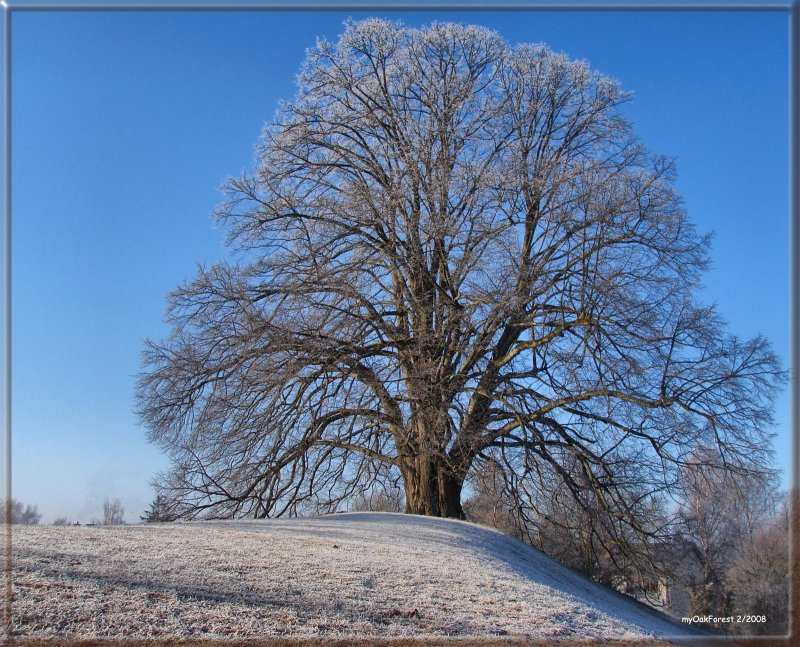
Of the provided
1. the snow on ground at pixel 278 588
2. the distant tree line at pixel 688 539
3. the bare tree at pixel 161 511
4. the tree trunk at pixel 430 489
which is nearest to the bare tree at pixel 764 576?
the distant tree line at pixel 688 539

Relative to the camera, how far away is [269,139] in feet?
61.9

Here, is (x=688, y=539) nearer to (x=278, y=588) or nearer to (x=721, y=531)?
(x=721, y=531)

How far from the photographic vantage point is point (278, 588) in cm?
880

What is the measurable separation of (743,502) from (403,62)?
40.8 ft

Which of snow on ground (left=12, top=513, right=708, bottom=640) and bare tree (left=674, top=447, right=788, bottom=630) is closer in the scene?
snow on ground (left=12, top=513, right=708, bottom=640)

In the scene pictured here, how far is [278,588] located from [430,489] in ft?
30.0

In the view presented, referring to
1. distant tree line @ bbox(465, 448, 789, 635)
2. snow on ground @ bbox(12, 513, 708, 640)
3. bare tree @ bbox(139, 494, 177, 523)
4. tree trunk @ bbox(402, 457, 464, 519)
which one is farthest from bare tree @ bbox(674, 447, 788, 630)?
bare tree @ bbox(139, 494, 177, 523)

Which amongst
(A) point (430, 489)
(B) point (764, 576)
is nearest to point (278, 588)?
(B) point (764, 576)

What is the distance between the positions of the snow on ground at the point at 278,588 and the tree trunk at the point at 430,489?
4.59 m

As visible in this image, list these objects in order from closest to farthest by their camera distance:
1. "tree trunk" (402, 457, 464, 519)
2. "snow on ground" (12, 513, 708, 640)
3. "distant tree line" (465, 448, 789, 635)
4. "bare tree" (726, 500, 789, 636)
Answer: "snow on ground" (12, 513, 708, 640) → "bare tree" (726, 500, 789, 636) → "distant tree line" (465, 448, 789, 635) → "tree trunk" (402, 457, 464, 519)

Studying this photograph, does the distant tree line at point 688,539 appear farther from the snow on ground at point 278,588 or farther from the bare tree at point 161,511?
the bare tree at point 161,511

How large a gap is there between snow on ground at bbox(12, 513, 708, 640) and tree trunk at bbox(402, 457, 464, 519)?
4.59m

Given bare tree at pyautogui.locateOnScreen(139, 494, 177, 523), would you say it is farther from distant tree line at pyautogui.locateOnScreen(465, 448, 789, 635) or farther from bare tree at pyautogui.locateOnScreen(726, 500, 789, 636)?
bare tree at pyautogui.locateOnScreen(726, 500, 789, 636)

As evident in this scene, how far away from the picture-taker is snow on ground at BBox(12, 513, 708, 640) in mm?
7551
